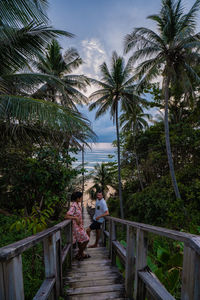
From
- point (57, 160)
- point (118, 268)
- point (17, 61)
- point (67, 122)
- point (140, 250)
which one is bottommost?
point (118, 268)

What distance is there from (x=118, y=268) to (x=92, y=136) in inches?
106

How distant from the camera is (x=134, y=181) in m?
17.5

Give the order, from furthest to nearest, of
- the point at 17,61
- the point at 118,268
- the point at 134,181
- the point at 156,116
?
the point at 134,181 < the point at 156,116 < the point at 17,61 < the point at 118,268

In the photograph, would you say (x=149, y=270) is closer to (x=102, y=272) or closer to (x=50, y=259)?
(x=50, y=259)

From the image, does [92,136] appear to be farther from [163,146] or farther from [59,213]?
[163,146]

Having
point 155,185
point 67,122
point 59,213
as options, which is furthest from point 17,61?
point 155,185

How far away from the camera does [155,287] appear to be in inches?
52.9

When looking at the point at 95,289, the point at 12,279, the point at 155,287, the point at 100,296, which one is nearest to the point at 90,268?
the point at 95,289

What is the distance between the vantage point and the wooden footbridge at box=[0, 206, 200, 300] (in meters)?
0.90

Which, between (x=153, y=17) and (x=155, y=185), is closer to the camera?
(x=153, y=17)

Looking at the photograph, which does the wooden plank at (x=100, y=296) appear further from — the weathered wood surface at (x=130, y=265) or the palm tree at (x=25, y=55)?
the palm tree at (x=25, y=55)

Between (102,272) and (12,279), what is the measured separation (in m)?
2.12

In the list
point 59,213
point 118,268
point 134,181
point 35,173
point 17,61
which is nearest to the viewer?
point 118,268

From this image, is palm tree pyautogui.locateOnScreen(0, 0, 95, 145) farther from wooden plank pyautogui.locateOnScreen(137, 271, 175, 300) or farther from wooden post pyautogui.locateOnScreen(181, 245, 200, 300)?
wooden post pyautogui.locateOnScreen(181, 245, 200, 300)
